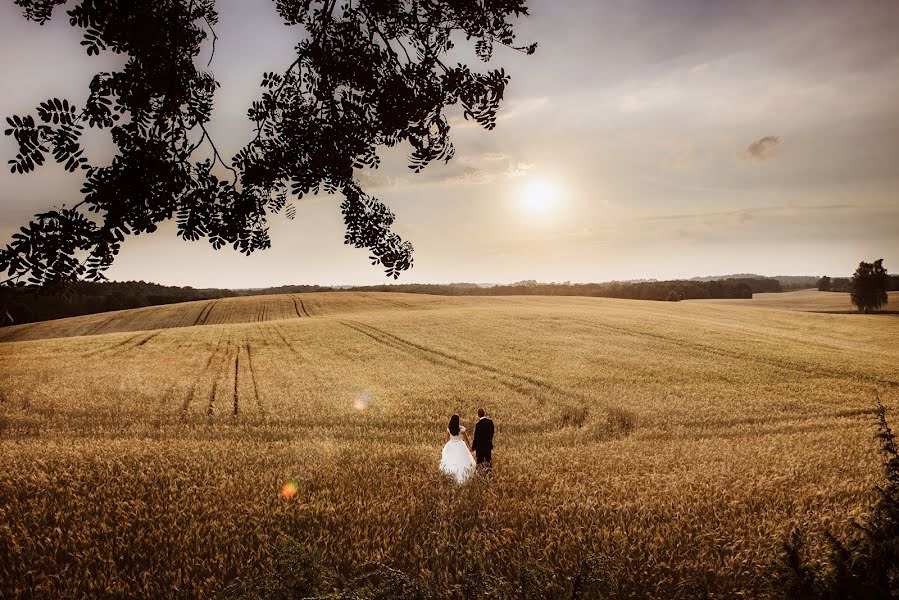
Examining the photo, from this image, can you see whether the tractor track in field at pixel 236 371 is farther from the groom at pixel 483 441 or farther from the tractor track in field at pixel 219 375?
the groom at pixel 483 441

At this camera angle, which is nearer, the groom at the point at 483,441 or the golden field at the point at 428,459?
the golden field at the point at 428,459

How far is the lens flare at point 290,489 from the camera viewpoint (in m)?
8.77

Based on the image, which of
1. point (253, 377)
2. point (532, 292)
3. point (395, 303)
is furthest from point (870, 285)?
point (253, 377)

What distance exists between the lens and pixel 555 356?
30.2 m

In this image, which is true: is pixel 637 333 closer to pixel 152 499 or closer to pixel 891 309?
pixel 152 499

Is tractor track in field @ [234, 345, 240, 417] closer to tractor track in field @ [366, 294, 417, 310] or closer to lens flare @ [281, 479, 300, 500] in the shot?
lens flare @ [281, 479, 300, 500]

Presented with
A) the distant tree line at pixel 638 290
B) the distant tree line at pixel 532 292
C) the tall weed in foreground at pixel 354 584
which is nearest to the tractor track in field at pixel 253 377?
the tall weed in foreground at pixel 354 584

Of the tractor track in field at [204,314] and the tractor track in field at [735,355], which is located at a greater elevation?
the tractor track in field at [204,314]

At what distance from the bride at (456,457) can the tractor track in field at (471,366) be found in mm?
11309

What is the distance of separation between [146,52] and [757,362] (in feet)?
111

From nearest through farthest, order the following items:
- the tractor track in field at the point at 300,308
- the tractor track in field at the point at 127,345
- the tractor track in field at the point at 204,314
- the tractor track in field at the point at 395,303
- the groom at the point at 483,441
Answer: the groom at the point at 483,441 → the tractor track in field at the point at 127,345 → the tractor track in field at the point at 204,314 → the tractor track in field at the point at 300,308 → the tractor track in field at the point at 395,303

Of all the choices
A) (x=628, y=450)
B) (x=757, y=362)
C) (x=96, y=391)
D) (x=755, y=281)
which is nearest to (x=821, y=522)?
(x=628, y=450)

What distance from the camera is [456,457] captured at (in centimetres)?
1012

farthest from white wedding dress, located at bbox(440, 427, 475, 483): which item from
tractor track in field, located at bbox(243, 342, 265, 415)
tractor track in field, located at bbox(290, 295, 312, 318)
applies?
tractor track in field, located at bbox(290, 295, 312, 318)
